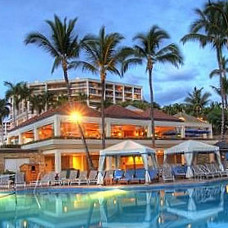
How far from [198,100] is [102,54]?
34.1 m

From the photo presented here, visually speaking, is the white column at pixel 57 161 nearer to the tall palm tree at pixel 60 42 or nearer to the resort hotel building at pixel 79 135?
the resort hotel building at pixel 79 135

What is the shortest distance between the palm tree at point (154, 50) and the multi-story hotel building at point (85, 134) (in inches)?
202

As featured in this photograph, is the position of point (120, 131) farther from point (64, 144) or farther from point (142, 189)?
point (142, 189)

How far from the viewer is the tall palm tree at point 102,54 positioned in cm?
2694

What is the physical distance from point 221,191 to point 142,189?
13.4 feet

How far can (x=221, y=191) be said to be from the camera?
61.5 feet

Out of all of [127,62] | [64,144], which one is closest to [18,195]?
[64,144]

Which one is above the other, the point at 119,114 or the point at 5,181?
the point at 119,114

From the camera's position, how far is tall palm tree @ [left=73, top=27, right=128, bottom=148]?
88.4ft

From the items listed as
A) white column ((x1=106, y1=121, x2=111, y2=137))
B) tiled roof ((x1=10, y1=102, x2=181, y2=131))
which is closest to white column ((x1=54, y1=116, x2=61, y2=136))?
tiled roof ((x1=10, y1=102, x2=181, y2=131))

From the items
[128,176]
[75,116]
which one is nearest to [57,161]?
[75,116]

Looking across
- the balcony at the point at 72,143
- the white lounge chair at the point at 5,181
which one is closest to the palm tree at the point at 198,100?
the balcony at the point at 72,143

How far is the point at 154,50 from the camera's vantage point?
97.1ft

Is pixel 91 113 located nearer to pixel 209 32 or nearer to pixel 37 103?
pixel 209 32
